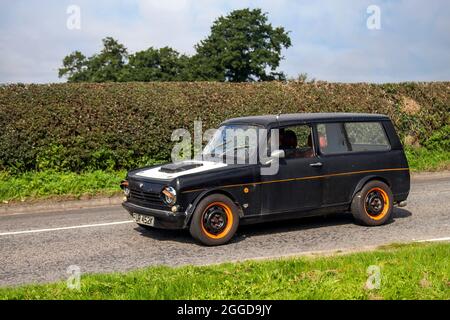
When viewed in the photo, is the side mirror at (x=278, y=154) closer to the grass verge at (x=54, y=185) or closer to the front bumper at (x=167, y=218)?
the front bumper at (x=167, y=218)

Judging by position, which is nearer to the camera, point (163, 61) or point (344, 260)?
point (344, 260)

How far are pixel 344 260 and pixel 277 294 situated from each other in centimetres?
163

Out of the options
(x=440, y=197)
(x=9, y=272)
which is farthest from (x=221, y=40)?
(x=9, y=272)

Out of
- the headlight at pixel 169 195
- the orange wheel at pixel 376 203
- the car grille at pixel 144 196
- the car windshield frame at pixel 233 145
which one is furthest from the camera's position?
the orange wheel at pixel 376 203

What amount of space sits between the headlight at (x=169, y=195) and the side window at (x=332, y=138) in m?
2.58

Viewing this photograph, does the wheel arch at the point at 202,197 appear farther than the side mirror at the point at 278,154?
No

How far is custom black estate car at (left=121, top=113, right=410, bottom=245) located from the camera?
812 cm

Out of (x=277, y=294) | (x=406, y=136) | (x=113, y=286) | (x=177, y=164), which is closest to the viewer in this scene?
(x=277, y=294)

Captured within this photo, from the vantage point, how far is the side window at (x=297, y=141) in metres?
8.90

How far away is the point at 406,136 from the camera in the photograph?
19.2 meters

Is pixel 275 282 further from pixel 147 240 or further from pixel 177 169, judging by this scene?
pixel 147 240

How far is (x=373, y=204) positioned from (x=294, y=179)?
62.6 inches

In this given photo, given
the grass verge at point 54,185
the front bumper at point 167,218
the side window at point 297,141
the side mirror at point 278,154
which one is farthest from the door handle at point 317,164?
the grass verge at point 54,185
